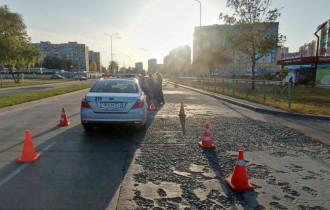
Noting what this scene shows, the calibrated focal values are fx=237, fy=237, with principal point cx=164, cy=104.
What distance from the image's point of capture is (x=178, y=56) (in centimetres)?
13012

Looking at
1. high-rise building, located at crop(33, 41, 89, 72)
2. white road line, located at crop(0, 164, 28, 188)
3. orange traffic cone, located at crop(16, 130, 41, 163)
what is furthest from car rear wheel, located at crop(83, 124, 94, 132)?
high-rise building, located at crop(33, 41, 89, 72)

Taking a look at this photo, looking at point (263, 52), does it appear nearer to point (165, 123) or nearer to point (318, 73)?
point (318, 73)

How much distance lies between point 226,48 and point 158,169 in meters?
75.7

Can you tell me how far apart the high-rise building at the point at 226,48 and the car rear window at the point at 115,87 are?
66.0 feet

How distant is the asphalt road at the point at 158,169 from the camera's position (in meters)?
3.09

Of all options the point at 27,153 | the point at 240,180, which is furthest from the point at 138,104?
the point at 240,180

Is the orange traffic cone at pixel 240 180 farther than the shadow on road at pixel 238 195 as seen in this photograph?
Yes

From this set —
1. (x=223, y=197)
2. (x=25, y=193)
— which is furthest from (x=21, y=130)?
(x=223, y=197)

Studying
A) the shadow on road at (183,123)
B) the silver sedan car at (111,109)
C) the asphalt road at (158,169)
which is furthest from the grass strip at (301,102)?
the silver sedan car at (111,109)

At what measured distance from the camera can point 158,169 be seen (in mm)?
4070

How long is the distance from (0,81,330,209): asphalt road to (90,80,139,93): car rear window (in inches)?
45.8

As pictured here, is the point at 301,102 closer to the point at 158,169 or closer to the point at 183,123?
the point at 183,123

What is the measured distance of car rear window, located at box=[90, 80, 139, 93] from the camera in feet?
21.9

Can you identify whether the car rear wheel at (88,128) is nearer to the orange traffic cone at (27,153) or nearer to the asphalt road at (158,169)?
the asphalt road at (158,169)
